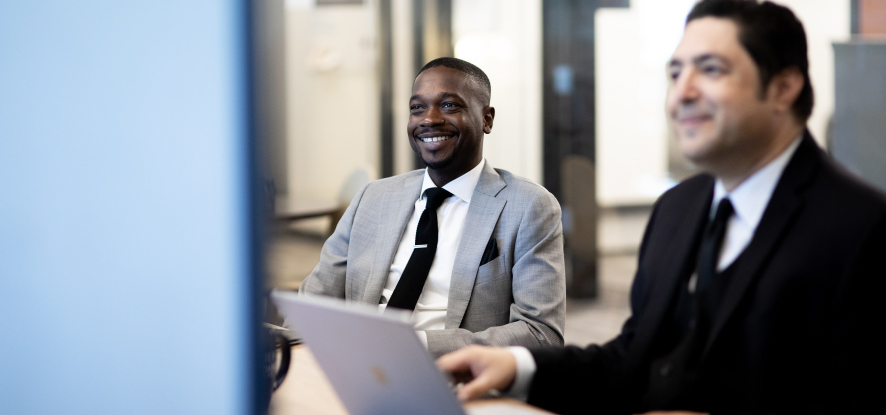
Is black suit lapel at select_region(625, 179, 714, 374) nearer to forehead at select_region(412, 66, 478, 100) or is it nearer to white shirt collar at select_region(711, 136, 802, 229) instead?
white shirt collar at select_region(711, 136, 802, 229)

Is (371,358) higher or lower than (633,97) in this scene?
lower

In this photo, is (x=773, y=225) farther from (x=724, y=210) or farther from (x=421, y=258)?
(x=421, y=258)

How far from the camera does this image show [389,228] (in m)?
1.93

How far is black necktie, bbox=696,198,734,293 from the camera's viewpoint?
1.09m

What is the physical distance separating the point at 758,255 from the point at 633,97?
3.69 meters

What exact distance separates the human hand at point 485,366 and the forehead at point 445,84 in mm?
871

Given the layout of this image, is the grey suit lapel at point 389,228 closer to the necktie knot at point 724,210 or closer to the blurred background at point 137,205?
the blurred background at point 137,205

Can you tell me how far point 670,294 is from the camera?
1148mm

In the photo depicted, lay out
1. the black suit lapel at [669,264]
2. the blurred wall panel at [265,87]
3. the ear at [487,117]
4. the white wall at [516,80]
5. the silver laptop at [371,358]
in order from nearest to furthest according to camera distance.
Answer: the silver laptop at [371,358] → the black suit lapel at [669,264] → the ear at [487,117] → the blurred wall panel at [265,87] → the white wall at [516,80]

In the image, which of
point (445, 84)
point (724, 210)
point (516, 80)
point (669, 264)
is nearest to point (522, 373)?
point (669, 264)

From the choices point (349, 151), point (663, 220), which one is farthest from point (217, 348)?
point (349, 151)

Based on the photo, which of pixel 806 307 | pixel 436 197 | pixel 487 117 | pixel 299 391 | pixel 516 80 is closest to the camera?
pixel 806 307

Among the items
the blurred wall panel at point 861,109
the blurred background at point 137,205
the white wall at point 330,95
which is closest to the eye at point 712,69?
the blurred background at point 137,205

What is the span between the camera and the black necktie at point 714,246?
3.57 feet
